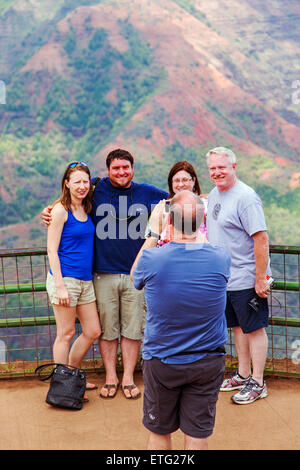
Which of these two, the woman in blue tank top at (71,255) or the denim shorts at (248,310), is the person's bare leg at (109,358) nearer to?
the woman in blue tank top at (71,255)

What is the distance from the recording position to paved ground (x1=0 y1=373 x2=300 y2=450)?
9.04 feet

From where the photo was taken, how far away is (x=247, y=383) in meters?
3.21

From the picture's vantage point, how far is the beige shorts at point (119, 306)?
3.31m

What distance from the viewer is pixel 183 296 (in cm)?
194

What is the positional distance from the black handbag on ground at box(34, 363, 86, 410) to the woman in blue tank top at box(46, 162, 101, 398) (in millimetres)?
98

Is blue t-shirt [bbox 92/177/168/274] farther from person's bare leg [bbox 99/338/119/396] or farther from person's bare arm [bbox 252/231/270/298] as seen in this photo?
person's bare arm [bbox 252/231/270/298]

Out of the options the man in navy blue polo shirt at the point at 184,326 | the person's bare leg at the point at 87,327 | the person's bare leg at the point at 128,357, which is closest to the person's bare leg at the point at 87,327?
the person's bare leg at the point at 87,327

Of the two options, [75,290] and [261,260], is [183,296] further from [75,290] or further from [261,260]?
[75,290]

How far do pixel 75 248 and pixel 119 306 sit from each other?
1.66ft

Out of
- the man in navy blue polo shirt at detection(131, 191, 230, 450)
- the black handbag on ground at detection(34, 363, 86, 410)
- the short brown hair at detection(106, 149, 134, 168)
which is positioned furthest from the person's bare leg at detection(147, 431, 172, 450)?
the short brown hair at detection(106, 149, 134, 168)

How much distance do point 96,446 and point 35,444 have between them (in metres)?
0.32

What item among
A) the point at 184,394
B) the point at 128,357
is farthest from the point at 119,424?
the point at 184,394

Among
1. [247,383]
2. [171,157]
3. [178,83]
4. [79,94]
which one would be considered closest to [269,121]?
[178,83]
